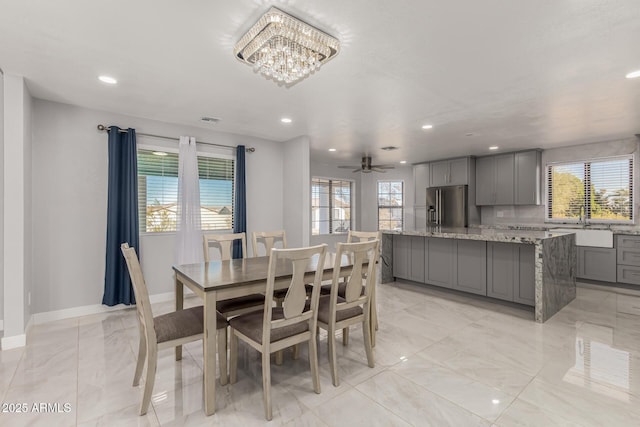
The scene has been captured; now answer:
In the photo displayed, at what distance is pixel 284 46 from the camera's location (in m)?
2.07

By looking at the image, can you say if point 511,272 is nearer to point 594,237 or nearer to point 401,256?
point 401,256

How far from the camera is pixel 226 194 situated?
4855 millimetres

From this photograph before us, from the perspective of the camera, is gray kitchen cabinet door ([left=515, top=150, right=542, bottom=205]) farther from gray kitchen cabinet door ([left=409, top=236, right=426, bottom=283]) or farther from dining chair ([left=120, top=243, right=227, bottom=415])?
dining chair ([left=120, top=243, right=227, bottom=415])

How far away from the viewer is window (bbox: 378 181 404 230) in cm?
832

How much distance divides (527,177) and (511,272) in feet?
9.60

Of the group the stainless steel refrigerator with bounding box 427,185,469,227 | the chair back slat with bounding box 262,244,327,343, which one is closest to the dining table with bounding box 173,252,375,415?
the chair back slat with bounding box 262,244,327,343

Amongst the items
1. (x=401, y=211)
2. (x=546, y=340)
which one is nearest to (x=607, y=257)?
(x=546, y=340)

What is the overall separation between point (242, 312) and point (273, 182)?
3.08 metres

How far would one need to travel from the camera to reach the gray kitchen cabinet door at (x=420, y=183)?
727 cm

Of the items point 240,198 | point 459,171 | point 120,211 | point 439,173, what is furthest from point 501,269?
point 120,211

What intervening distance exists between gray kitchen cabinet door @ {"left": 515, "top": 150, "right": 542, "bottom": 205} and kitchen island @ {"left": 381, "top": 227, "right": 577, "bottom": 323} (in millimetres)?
1749

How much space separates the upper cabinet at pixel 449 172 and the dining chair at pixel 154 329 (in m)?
5.94

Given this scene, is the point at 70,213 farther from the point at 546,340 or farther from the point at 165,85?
the point at 546,340

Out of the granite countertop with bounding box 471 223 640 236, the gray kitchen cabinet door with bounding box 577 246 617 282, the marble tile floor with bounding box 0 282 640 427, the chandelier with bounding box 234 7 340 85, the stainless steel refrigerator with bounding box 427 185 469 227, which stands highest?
the chandelier with bounding box 234 7 340 85
